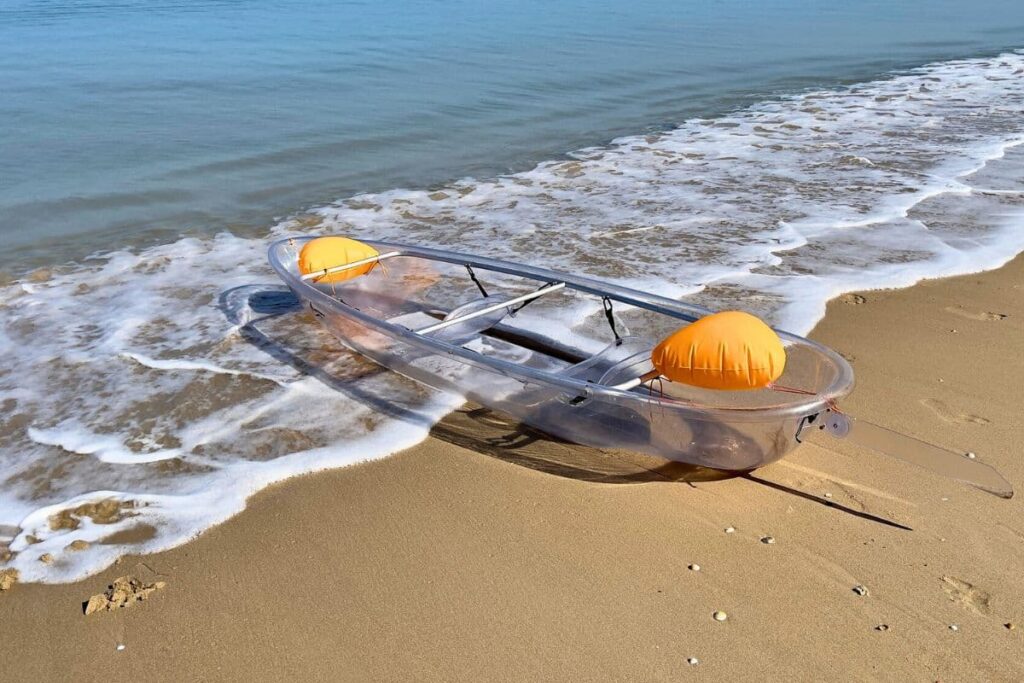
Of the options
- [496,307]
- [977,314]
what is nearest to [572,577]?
[496,307]

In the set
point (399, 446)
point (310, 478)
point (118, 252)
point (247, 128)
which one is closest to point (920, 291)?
point (399, 446)

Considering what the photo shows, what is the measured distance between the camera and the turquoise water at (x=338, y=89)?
9.56 m

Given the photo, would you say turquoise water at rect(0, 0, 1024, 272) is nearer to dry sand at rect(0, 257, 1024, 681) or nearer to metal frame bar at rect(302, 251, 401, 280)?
metal frame bar at rect(302, 251, 401, 280)

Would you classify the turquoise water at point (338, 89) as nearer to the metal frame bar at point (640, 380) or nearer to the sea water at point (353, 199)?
the sea water at point (353, 199)

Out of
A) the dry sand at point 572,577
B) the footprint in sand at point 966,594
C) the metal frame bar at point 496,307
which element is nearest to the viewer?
the dry sand at point 572,577

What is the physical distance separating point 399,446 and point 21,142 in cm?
911

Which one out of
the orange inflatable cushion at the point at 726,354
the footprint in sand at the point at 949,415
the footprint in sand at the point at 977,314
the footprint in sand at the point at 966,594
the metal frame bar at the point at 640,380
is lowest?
the footprint in sand at the point at 966,594

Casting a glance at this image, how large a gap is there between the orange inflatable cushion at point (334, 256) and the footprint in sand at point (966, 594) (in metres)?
4.00

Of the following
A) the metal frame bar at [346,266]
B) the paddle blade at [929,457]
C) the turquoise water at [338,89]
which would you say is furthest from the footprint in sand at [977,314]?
the turquoise water at [338,89]

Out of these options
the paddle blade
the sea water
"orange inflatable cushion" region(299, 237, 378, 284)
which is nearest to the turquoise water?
the sea water

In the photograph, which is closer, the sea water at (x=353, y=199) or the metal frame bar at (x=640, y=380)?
the metal frame bar at (x=640, y=380)

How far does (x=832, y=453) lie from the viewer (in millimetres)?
4168

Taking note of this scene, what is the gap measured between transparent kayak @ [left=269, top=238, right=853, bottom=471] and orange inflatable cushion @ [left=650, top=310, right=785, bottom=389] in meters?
0.13

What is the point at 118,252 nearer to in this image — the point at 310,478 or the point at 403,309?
the point at 403,309
